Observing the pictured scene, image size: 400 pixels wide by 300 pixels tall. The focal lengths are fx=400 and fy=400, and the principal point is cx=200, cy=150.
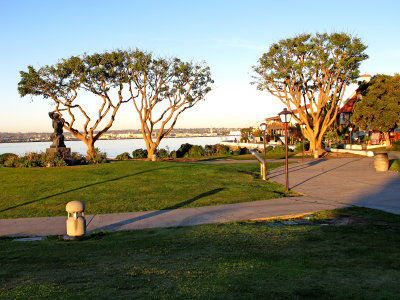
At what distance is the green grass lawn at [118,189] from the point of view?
12.7 metres

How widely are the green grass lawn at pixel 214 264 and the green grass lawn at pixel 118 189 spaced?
144 inches

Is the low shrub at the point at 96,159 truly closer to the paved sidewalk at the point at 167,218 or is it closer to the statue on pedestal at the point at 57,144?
the statue on pedestal at the point at 57,144

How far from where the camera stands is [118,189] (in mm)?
15070

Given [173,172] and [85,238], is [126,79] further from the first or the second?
[85,238]

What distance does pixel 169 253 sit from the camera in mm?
7000

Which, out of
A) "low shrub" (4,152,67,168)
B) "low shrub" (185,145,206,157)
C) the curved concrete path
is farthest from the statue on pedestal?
"low shrub" (185,145,206,157)

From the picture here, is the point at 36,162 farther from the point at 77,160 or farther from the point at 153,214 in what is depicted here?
the point at 153,214

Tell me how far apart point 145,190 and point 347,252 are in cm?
961

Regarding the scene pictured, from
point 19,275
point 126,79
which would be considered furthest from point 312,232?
point 126,79

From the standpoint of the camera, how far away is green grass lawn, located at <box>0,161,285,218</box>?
12664 mm

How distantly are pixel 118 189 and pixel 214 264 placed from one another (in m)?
9.66

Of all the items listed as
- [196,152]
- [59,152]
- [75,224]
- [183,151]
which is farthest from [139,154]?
[75,224]

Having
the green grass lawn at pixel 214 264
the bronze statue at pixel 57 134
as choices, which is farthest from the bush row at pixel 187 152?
the green grass lawn at pixel 214 264

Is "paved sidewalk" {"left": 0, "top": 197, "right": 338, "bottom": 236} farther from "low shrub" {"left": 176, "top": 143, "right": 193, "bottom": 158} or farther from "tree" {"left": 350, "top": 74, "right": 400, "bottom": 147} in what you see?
"tree" {"left": 350, "top": 74, "right": 400, "bottom": 147}
